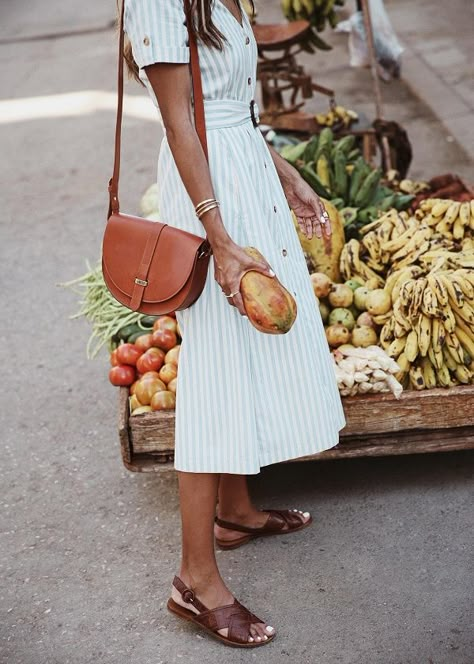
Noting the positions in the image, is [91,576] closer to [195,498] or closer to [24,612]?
[24,612]

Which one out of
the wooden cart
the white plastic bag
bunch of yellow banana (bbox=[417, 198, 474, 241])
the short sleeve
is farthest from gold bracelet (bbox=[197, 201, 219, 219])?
the white plastic bag

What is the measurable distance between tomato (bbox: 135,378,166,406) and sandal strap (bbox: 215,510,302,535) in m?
0.53

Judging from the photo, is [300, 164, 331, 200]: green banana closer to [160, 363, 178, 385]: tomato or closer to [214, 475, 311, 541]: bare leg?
[160, 363, 178, 385]: tomato

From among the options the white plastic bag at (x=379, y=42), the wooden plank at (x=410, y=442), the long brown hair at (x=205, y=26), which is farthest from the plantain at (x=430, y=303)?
the white plastic bag at (x=379, y=42)

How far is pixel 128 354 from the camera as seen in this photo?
12.1 ft

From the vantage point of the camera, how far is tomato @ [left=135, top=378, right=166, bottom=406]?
3416 mm

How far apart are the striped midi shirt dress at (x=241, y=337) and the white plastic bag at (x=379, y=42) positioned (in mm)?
4819

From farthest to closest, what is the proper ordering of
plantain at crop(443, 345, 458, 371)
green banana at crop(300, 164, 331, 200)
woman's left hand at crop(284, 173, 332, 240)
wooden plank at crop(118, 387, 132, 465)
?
1. green banana at crop(300, 164, 331, 200)
2. plantain at crop(443, 345, 458, 371)
3. wooden plank at crop(118, 387, 132, 465)
4. woman's left hand at crop(284, 173, 332, 240)

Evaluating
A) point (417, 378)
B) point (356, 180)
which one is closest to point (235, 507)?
point (417, 378)

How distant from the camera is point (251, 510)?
319 centimetres

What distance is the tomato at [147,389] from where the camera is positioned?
11.2 feet

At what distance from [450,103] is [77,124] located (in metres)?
3.48

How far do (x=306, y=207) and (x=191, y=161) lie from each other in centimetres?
68

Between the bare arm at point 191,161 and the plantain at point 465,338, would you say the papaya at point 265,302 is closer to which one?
the bare arm at point 191,161
